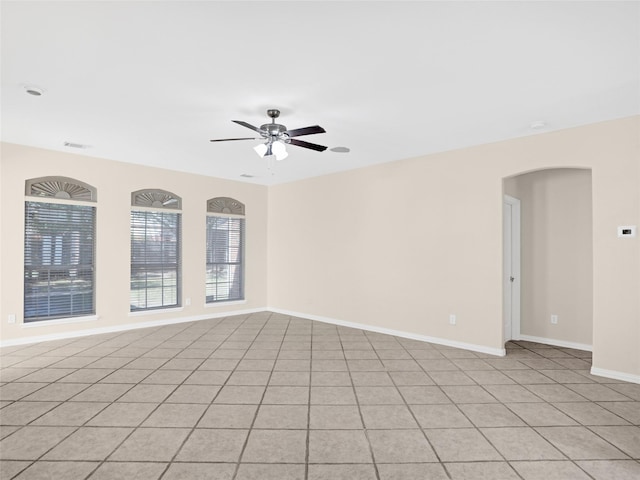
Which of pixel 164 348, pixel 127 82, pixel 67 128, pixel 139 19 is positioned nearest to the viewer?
pixel 139 19

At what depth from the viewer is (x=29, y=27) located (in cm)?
229

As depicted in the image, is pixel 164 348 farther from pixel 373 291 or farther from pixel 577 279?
pixel 577 279

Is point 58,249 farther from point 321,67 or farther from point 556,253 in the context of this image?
point 556,253

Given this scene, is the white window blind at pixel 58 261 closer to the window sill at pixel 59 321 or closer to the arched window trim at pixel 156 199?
the window sill at pixel 59 321

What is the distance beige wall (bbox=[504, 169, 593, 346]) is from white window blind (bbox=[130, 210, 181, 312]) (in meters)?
5.40

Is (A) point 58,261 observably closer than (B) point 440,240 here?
No

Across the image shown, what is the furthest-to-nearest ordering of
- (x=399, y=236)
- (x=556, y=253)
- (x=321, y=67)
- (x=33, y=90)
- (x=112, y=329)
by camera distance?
1. (x=112, y=329)
2. (x=399, y=236)
3. (x=556, y=253)
4. (x=33, y=90)
5. (x=321, y=67)

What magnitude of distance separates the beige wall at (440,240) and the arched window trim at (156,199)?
2003 millimetres

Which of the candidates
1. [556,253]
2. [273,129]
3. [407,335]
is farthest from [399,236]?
[273,129]

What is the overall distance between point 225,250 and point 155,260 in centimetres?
136

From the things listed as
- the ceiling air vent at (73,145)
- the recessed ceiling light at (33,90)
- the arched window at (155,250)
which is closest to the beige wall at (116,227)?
the arched window at (155,250)

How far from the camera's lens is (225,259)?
718 cm

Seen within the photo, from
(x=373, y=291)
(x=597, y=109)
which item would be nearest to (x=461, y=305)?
(x=373, y=291)

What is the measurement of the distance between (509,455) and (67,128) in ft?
17.1
